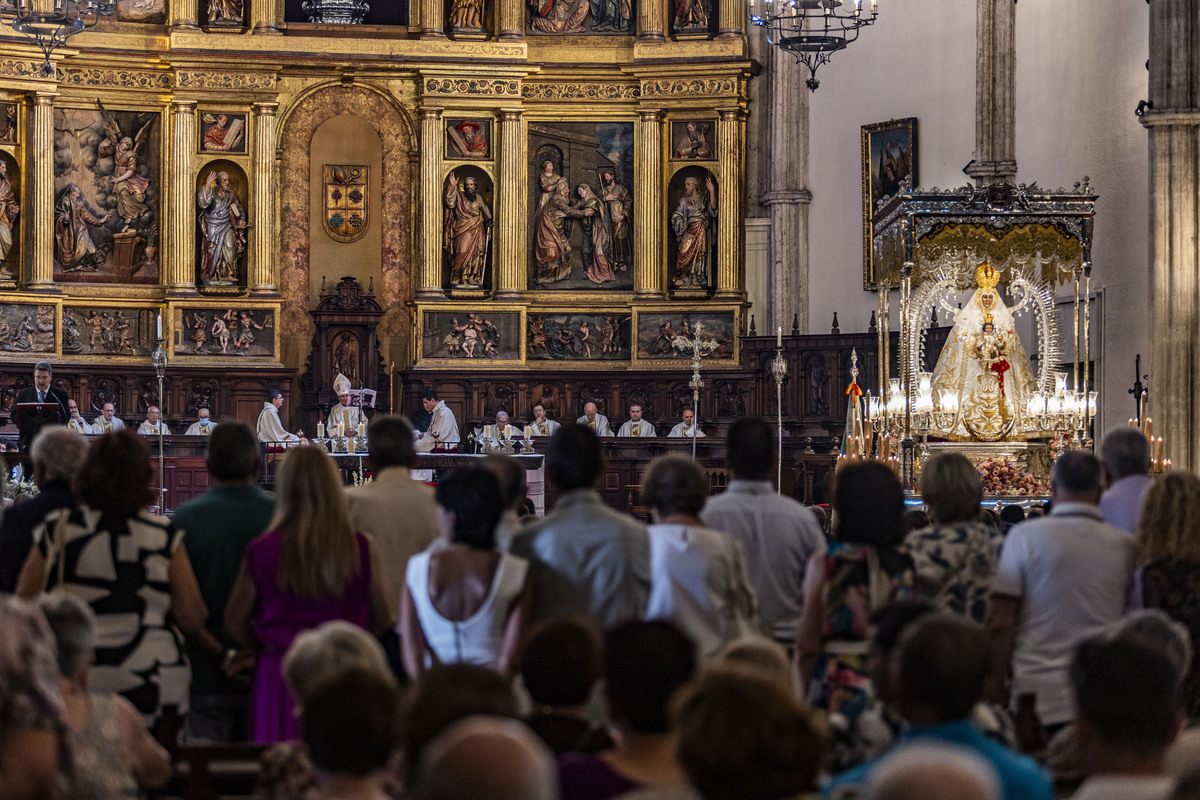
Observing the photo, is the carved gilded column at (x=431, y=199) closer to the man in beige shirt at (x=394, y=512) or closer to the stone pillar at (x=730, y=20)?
the stone pillar at (x=730, y=20)

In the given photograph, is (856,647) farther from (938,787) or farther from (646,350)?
(646,350)

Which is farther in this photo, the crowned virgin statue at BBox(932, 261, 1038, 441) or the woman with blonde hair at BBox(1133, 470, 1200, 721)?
the crowned virgin statue at BBox(932, 261, 1038, 441)

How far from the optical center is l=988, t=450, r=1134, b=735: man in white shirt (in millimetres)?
5359

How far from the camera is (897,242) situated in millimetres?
15977

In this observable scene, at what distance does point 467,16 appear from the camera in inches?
914

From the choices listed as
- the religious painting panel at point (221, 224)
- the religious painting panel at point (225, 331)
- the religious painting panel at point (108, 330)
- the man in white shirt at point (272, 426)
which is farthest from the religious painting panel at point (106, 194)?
the man in white shirt at point (272, 426)

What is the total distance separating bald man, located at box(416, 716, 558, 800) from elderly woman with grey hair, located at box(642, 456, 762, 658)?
9.17ft

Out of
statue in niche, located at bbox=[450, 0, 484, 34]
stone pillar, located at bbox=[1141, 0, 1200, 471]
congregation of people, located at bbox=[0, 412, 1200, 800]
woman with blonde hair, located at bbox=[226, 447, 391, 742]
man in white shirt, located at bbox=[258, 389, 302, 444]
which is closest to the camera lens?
congregation of people, located at bbox=[0, 412, 1200, 800]

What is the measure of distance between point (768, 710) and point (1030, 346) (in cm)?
1784

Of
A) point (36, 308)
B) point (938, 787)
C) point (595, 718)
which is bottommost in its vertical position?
point (595, 718)

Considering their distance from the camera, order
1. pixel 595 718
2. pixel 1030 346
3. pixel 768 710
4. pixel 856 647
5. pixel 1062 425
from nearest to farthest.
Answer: pixel 768 710
pixel 595 718
pixel 856 647
pixel 1062 425
pixel 1030 346

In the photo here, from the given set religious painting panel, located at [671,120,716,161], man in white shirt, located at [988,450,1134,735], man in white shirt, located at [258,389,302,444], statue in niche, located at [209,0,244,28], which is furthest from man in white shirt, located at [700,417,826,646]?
statue in niche, located at [209,0,244,28]

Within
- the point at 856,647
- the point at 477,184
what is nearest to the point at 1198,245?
the point at 477,184

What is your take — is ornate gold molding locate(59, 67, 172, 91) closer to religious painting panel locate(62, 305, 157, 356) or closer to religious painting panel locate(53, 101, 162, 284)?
religious painting panel locate(53, 101, 162, 284)
